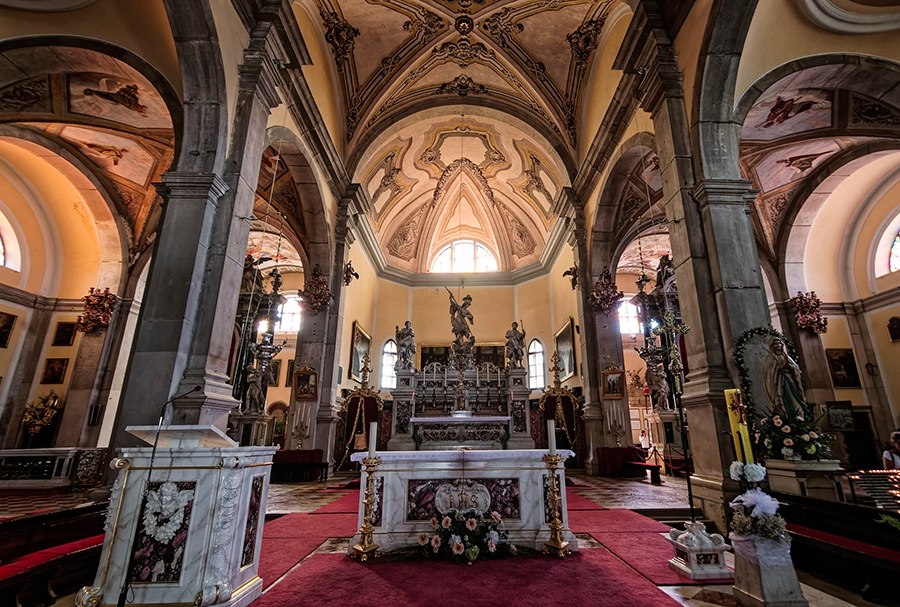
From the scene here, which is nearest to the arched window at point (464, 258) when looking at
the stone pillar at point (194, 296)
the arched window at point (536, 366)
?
the arched window at point (536, 366)

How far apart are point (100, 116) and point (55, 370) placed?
6.95m

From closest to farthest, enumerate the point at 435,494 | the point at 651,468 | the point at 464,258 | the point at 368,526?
the point at 368,526
the point at 435,494
the point at 651,468
the point at 464,258

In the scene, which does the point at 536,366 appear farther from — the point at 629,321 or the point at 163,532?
the point at 163,532

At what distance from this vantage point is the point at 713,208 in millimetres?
5188

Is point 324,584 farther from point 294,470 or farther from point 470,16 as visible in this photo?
point 470,16

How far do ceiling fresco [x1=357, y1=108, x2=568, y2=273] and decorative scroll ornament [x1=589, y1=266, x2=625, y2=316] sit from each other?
3.28 metres

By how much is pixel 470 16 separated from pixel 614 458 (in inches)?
428

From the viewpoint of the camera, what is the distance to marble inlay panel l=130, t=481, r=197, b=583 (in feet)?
8.02

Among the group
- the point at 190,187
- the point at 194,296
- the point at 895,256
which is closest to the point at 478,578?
the point at 194,296

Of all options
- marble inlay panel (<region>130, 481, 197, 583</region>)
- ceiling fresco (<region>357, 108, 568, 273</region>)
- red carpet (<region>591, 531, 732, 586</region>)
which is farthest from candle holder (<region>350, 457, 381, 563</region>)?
ceiling fresco (<region>357, 108, 568, 273</region>)

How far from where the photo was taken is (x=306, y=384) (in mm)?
9773

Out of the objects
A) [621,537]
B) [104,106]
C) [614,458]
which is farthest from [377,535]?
[104,106]

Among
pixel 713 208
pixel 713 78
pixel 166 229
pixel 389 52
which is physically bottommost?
pixel 166 229

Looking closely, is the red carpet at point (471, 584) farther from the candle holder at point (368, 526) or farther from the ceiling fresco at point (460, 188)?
the ceiling fresco at point (460, 188)
